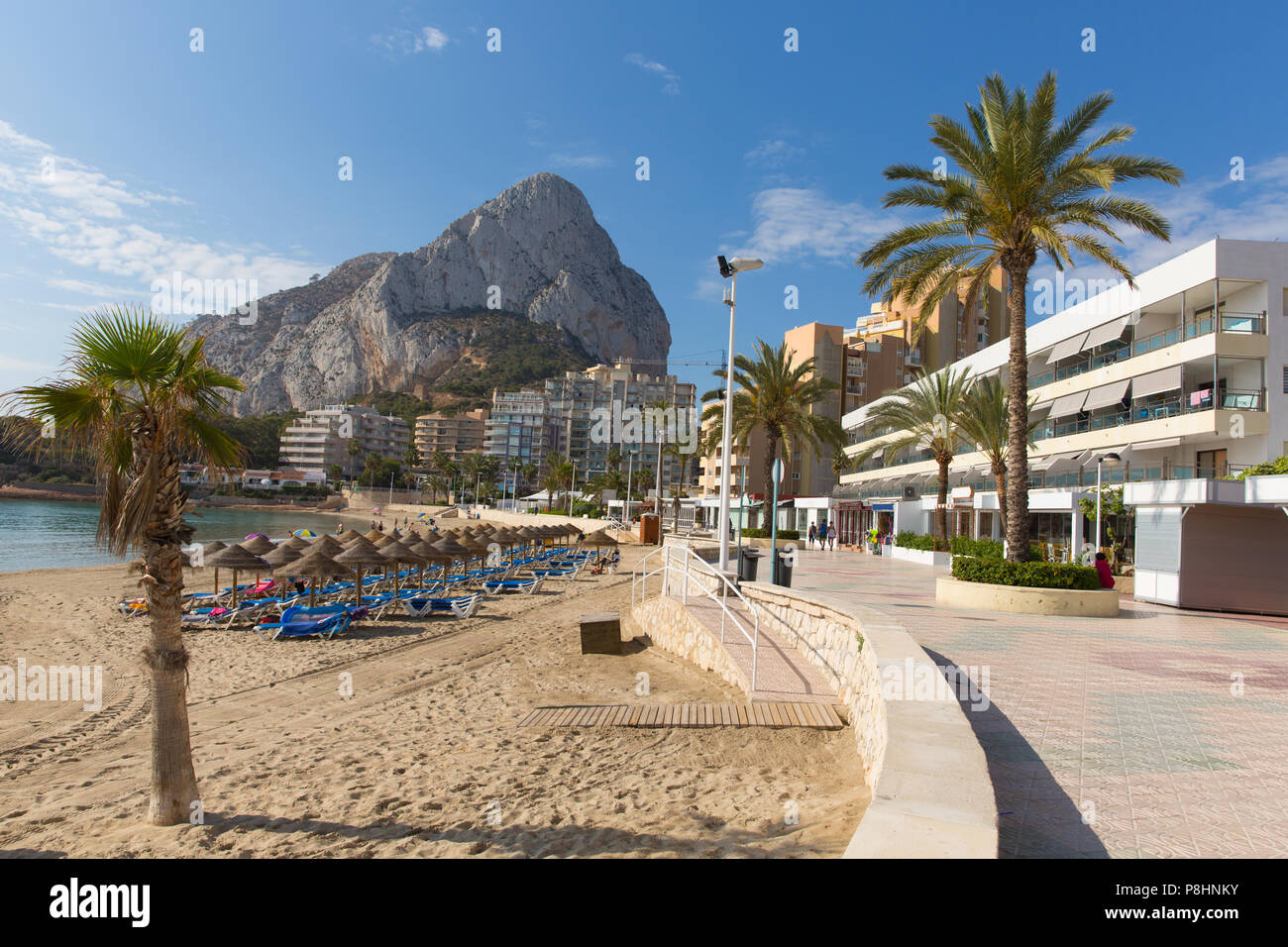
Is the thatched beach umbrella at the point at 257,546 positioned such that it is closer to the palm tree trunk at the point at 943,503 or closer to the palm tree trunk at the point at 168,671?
the palm tree trunk at the point at 168,671

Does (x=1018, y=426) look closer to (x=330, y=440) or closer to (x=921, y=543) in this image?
(x=921, y=543)

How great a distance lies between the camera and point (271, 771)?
6609 millimetres

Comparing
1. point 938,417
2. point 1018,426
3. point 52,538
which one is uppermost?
point 938,417

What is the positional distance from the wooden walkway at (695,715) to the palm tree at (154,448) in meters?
3.34

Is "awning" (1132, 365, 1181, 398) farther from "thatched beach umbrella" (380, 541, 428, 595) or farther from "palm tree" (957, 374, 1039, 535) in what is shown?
"thatched beach umbrella" (380, 541, 428, 595)

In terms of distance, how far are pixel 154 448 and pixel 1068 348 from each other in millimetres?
31283

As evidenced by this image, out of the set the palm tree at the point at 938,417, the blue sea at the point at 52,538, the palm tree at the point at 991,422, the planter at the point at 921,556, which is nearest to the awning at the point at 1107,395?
the palm tree at the point at 991,422

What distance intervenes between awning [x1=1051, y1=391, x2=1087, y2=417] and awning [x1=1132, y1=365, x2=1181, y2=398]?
2871 millimetres

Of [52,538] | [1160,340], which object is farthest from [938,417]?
[52,538]

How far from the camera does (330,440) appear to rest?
432ft

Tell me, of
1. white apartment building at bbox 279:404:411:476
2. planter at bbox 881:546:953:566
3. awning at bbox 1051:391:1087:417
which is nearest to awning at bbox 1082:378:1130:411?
awning at bbox 1051:391:1087:417

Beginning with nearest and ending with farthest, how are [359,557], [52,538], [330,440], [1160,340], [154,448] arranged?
[154,448] → [359,557] → [1160,340] → [52,538] → [330,440]
